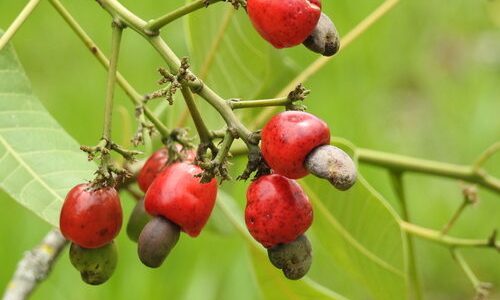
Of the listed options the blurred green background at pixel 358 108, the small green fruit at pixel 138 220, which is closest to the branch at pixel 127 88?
the small green fruit at pixel 138 220

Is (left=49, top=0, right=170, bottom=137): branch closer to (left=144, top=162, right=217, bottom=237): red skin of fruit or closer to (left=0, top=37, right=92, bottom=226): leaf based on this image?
(left=0, top=37, right=92, bottom=226): leaf

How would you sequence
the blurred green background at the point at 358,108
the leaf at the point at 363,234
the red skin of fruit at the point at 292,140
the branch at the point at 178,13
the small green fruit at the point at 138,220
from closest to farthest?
the red skin of fruit at the point at 292,140 < the branch at the point at 178,13 < the small green fruit at the point at 138,220 < the leaf at the point at 363,234 < the blurred green background at the point at 358,108

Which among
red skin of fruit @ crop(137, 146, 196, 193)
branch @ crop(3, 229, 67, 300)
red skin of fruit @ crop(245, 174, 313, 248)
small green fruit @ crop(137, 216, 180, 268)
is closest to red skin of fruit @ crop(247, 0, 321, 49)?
red skin of fruit @ crop(245, 174, 313, 248)

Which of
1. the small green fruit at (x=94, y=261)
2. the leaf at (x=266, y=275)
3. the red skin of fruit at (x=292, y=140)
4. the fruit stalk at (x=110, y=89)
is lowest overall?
the leaf at (x=266, y=275)

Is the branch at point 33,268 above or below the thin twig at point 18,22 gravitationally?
below

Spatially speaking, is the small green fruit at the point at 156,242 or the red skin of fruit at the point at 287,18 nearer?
the red skin of fruit at the point at 287,18

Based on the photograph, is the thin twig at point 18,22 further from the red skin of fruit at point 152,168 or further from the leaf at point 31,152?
the red skin of fruit at point 152,168
